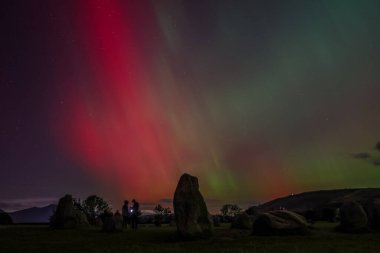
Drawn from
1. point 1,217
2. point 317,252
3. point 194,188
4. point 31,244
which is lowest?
point 317,252

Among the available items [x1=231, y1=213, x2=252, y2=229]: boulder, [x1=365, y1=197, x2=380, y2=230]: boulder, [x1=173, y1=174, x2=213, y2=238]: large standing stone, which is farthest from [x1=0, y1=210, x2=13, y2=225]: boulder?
[x1=365, y1=197, x2=380, y2=230]: boulder

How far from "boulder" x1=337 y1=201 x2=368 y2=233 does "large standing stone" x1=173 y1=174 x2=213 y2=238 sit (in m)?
13.1

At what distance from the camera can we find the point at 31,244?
29.0m

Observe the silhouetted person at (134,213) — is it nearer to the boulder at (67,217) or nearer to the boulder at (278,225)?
the boulder at (67,217)

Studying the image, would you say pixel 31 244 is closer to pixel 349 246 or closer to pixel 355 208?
pixel 349 246

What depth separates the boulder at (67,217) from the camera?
49.7 m

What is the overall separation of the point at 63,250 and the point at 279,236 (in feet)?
51.9

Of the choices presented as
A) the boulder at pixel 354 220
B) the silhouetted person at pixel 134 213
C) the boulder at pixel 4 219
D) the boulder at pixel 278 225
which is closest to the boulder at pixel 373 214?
the boulder at pixel 354 220

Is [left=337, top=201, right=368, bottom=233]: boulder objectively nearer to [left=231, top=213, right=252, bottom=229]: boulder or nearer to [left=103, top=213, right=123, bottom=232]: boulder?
[left=231, top=213, right=252, bottom=229]: boulder

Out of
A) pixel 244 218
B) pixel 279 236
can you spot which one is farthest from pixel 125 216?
pixel 279 236

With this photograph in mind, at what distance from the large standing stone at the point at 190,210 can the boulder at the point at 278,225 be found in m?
4.09

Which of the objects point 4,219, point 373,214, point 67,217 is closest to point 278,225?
point 373,214

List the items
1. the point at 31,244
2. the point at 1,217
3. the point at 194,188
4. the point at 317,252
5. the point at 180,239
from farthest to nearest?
1. the point at 1,217
2. the point at 194,188
3. the point at 180,239
4. the point at 31,244
5. the point at 317,252

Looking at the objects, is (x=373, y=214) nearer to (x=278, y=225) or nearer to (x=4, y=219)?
(x=278, y=225)
